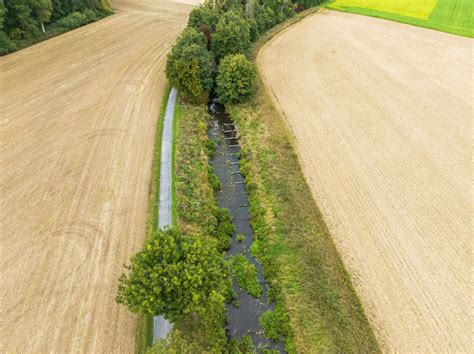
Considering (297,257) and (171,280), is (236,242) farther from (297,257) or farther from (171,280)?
(171,280)

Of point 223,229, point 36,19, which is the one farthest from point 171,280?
point 36,19

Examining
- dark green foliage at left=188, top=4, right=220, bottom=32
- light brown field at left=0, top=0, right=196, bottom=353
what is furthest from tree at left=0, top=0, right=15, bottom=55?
dark green foliage at left=188, top=4, right=220, bottom=32

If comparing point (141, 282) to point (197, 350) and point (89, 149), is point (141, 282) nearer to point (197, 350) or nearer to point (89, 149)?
point (197, 350)

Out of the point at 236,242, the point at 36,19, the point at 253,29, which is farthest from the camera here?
the point at 253,29

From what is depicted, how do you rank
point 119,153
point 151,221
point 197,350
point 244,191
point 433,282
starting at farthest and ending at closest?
point 119,153 < point 244,191 < point 151,221 < point 433,282 < point 197,350

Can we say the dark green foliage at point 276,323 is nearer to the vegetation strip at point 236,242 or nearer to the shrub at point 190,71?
the vegetation strip at point 236,242

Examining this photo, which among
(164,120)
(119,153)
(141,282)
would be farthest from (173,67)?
(141,282)
